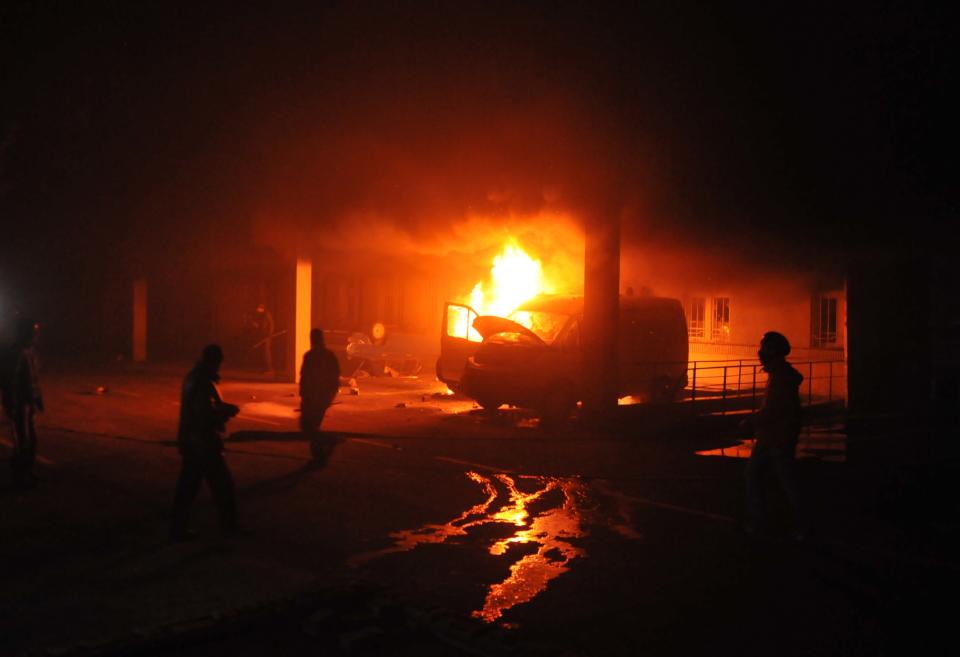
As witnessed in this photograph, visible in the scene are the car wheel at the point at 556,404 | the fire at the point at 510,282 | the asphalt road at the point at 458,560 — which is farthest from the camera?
the fire at the point at 510,282

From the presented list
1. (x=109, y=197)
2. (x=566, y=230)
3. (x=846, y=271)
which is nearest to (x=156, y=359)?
(x=109, y=197)

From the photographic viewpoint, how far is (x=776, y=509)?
312 inches

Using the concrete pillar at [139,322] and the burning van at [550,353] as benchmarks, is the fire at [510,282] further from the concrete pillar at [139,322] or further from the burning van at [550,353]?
the concrete pillar at [139,322]

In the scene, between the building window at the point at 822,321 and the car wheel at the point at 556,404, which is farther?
the building window at the point at 822,321

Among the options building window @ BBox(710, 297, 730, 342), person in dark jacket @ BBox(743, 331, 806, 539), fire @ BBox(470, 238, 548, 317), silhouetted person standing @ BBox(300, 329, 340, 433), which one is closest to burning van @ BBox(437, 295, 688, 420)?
fire @ BBox(470, 238, 548, 317)

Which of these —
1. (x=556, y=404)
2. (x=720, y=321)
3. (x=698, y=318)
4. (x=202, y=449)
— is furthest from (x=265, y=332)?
(x=202, y=449)

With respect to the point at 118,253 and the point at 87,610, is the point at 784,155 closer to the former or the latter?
the point at 87,610

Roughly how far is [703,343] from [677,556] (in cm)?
1563

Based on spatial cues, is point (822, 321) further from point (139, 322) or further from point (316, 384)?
point (139, 322)

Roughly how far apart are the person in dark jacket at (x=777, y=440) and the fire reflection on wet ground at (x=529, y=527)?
38.4 inches

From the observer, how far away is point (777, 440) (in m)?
6.68

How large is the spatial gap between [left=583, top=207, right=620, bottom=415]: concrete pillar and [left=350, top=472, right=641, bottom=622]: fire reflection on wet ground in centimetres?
394

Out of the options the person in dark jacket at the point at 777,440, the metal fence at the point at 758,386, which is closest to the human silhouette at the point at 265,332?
the metal fence at the point at 758,386

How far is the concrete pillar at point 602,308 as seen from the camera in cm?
1284
